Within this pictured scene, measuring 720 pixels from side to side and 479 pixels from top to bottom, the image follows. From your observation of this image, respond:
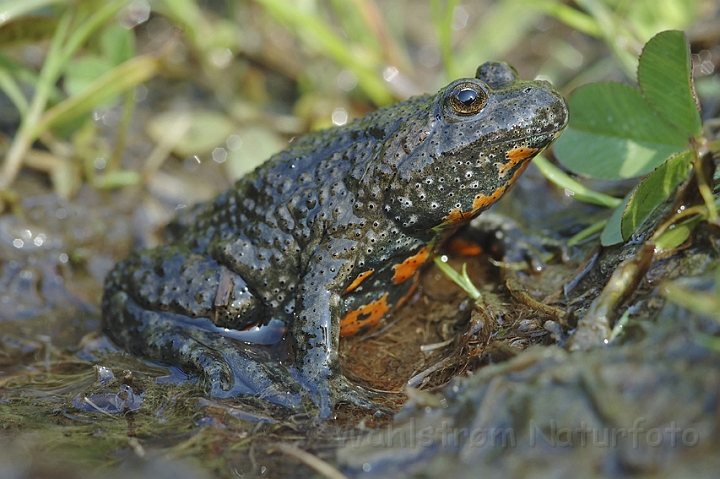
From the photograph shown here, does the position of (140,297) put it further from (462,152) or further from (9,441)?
(462,152)

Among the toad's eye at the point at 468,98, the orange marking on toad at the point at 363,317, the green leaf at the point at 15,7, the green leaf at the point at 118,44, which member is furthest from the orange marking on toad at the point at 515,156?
the green leaf at the point at 15,7

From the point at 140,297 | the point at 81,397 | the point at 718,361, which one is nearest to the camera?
the point at 718,361

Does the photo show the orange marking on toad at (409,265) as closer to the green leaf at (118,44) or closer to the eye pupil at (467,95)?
the eye pupil at (467,95)

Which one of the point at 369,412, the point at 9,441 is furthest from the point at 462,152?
the point at 9,441

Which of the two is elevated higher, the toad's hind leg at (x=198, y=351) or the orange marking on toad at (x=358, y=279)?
the orange marking on toad at (x=358, y=279)

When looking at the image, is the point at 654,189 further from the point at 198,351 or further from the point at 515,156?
the point at 198,351

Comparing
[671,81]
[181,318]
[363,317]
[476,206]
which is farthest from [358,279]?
[671,81]
